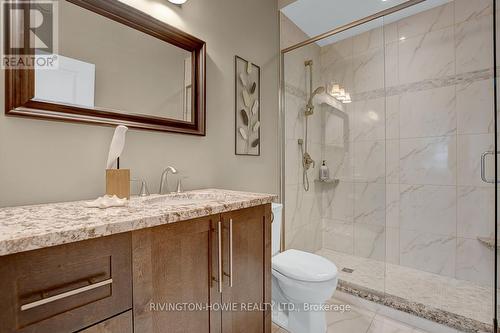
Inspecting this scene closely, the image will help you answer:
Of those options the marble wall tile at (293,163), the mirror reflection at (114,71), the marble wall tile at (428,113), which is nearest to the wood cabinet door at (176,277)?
the mirror reflection at (114,71)

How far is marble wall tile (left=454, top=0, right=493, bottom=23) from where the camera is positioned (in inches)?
81.8

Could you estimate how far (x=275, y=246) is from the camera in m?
1.80

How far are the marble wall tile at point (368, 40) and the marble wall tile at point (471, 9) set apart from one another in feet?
2.00

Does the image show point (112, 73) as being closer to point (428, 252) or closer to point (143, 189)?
point (143, 189)

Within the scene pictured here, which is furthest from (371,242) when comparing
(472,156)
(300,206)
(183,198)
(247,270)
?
(183,198)

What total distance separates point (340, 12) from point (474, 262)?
2.56 metres

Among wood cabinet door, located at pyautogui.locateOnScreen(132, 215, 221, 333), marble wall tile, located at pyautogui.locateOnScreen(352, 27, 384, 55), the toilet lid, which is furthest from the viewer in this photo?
marble wall tile, located at pyautogui.locateOnScreen(352, 27, 384, 55)

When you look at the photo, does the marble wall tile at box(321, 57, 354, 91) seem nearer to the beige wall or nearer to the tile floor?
the beige wall

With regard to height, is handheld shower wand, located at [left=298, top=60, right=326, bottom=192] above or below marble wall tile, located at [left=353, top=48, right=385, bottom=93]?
below

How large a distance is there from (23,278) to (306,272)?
1.32 metres

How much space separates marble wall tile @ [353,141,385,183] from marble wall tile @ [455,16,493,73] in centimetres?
93

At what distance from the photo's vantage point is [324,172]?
2.61 metres

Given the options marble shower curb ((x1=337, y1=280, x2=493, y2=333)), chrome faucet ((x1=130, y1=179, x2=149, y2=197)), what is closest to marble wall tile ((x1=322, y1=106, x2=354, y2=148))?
marble shower curb ((x1=337, y1=280, x2=493, y2=333))

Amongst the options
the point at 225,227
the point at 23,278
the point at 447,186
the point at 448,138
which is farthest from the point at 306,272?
the point at 448,138
